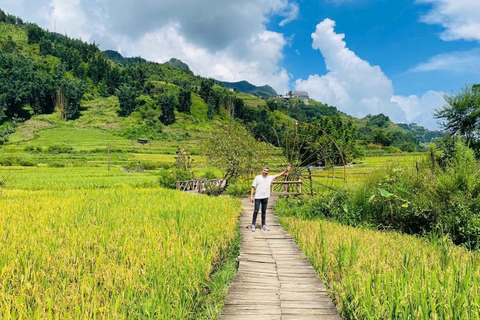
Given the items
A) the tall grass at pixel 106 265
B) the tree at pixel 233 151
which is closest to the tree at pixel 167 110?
the tree at pixel 233 151

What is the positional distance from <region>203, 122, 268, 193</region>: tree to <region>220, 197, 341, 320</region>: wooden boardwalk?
11720mm

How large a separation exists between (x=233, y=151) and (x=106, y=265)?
49.2 ft

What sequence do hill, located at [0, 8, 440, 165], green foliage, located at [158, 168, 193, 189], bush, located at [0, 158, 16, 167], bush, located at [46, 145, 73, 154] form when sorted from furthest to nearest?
hill, located at [0, 8, 440, 165] → bush, located at [46, 145, 73, 154] → bush, located at [0, 158, 16, 167] → green foliage, located at [158, 168, 193, 189]

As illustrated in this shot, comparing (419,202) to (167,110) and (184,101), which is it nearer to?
(167,110)

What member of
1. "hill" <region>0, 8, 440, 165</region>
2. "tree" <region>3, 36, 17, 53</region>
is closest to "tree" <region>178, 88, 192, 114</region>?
"hill" <region>0, 8, 440, 165</region>

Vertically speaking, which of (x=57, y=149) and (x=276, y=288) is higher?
(x=57, y=149)

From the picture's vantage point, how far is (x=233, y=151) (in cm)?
1964

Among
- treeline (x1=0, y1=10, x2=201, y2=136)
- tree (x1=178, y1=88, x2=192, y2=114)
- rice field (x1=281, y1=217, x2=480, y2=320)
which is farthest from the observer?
tree (x1=178, y1=88, x2=192, y2=114)

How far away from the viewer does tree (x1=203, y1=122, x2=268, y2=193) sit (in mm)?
19609

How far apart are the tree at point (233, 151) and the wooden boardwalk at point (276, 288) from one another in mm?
11720

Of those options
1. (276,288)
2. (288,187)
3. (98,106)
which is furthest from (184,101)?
(276,288)

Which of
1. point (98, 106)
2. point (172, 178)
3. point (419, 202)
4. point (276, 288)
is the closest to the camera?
point (276, 288)

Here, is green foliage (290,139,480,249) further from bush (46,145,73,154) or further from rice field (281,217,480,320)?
bush (46,145,73,154)

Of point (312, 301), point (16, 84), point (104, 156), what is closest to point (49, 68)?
point (16, 84)
